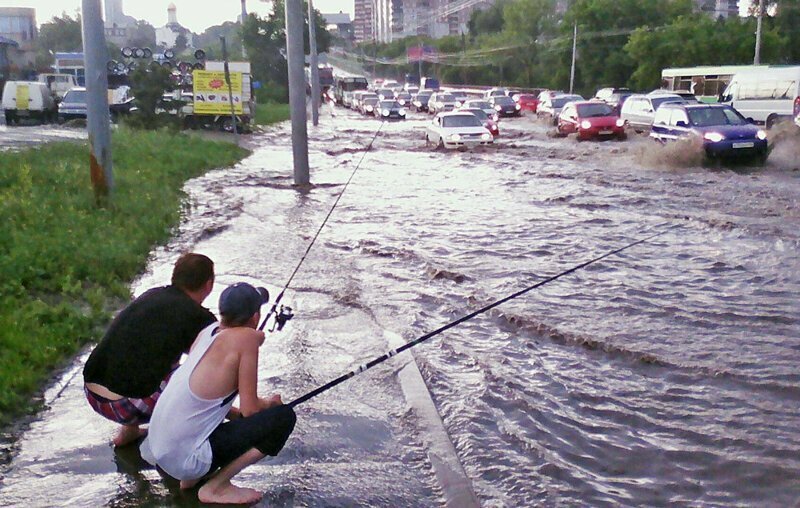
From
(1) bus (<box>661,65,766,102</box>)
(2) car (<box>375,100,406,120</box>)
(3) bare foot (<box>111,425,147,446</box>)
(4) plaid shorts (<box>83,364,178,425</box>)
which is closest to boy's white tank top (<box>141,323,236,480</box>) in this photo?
(4) plaid shorts (<box>83,364,178,425</box>)

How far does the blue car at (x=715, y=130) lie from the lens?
21859 millimetres

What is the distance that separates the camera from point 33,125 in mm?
41156

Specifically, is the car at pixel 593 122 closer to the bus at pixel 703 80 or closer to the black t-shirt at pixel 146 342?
the bus at pixel 703 80

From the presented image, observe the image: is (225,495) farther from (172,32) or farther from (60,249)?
(172,32)

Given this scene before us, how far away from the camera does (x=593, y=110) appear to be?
3319 cm

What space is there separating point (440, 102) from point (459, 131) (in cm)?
2698

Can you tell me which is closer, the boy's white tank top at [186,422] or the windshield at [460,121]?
the boy's white tank top at [186,422]

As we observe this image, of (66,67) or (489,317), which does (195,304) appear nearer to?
(489,317)

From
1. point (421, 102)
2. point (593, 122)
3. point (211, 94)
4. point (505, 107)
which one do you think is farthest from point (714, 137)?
point (421, 102)

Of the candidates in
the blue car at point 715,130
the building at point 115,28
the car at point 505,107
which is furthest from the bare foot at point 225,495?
the building at point 115,28

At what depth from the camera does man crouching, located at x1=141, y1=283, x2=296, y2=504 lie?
448 cm

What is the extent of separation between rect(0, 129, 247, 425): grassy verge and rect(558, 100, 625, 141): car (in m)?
16.8

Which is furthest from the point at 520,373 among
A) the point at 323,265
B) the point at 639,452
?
the point at 323,265

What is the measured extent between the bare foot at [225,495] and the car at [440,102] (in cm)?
5063
